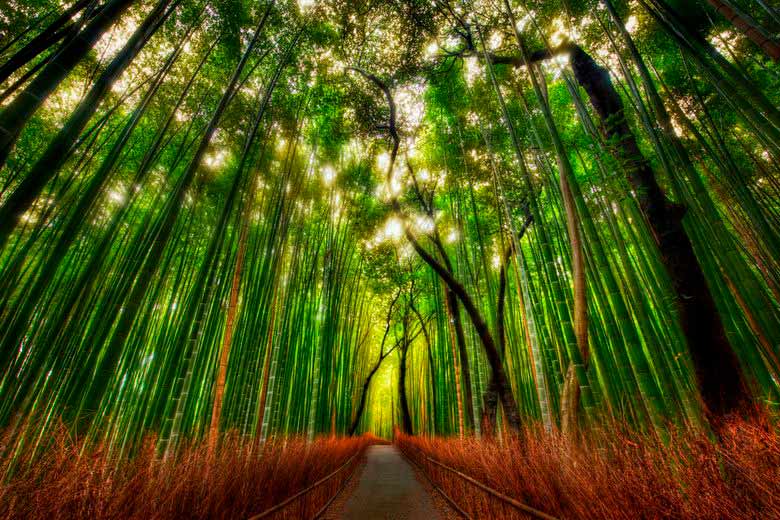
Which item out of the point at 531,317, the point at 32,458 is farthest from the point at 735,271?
the point at 32,458

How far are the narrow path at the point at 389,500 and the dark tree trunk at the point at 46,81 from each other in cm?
374

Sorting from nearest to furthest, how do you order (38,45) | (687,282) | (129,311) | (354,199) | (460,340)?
1. (38,45)
2. (129,311)
3. (687,282)
4. (354,199)
5. (460,340)

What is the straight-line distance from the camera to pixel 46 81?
80 centimetres

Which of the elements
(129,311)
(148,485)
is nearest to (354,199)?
(129,311)

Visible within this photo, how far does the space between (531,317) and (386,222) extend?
3.02 m

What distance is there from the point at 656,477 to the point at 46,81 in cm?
216

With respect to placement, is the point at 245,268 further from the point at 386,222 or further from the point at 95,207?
the point at 386,222

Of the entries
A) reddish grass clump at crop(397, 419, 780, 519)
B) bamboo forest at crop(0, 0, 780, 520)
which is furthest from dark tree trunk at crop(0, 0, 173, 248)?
reddish grass clump at crop(397, 419, 780, 519)

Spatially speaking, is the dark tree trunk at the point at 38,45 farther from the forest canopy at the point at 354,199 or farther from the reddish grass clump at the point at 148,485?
the reddish grass clump at the point at 148,485

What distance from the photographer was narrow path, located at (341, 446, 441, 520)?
10.2ft

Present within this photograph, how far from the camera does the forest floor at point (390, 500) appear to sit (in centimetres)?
310

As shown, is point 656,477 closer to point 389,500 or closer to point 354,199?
point 389,500

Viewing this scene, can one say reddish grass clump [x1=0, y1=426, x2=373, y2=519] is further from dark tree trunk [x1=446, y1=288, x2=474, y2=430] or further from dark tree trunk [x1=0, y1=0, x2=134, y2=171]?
dark tree trunk [x1=446, y1=288, x2=474, y2=430]

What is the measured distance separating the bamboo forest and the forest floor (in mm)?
68
